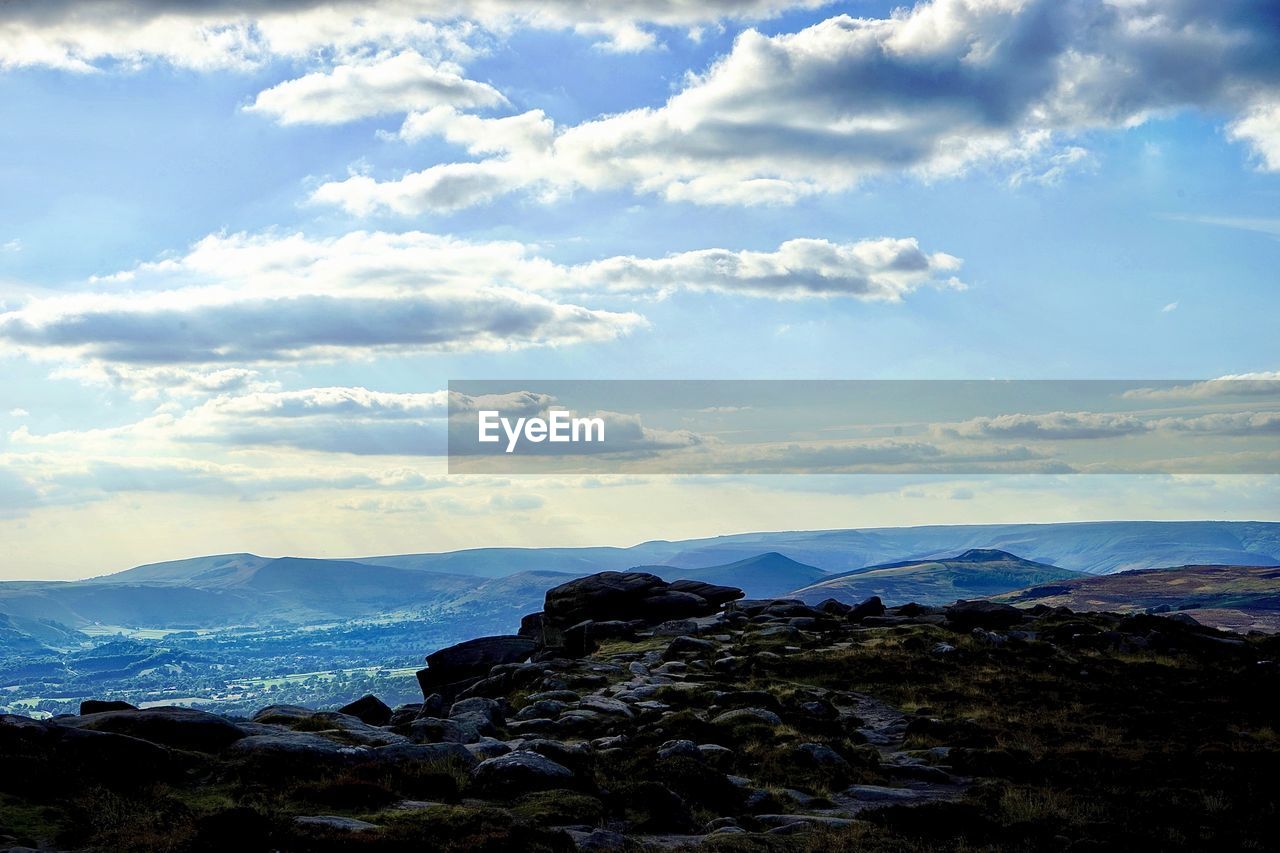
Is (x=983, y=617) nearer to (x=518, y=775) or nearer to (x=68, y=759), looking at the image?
(x=518, y=775)

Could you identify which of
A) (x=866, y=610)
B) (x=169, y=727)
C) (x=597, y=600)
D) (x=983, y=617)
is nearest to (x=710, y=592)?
(x=597, y=600)

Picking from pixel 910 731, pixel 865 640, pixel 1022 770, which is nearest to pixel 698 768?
pixel 1022 770

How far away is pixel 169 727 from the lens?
25.3 meters

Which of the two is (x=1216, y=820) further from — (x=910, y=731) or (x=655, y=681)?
(x=655, y=681)

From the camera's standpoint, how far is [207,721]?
2594cm

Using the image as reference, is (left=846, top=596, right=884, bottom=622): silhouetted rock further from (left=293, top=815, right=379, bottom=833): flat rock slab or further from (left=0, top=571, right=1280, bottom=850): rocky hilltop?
(left=293, top=815, right=379, bottom=833): flat rock slab

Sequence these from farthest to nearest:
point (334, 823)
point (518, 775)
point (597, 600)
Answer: point (597, 600) < point (518, 775) < point (334, 823)

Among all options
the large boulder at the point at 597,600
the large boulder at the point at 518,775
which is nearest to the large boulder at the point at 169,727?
the large boulder at the point at 518,775

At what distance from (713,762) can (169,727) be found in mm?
15311

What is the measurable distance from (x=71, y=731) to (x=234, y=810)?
298 inches

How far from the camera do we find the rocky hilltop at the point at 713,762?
1980 centimetres

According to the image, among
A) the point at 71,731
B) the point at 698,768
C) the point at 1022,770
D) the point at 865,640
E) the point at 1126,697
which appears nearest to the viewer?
the point at 71,731

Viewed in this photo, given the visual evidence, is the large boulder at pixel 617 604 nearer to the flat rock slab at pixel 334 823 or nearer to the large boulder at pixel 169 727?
the large boulder at pixel 169 727

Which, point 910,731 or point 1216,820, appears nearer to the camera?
point 1216,820
